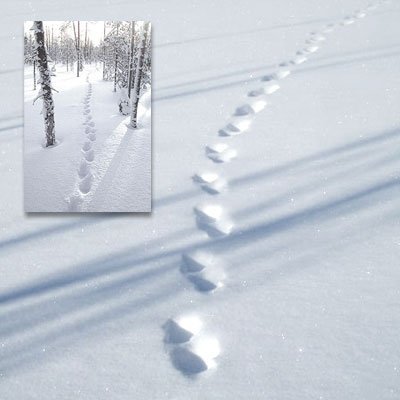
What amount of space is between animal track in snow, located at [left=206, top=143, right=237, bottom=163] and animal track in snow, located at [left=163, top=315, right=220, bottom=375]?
65 cm

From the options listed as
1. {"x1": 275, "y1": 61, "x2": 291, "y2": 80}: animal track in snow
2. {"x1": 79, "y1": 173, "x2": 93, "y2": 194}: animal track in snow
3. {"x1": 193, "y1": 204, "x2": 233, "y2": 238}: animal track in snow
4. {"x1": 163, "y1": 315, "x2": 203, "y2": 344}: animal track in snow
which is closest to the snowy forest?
{"x1": 79, "y1": 173, "x2": 93, "y2": 194}: animal track in snow

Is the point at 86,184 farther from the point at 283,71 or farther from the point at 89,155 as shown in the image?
the point at 283,71

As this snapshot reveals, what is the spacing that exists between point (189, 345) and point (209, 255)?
27 cm

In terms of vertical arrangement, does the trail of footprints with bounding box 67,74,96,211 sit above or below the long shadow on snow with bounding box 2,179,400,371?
above

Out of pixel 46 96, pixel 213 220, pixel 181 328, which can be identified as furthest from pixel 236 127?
pixel 181 328

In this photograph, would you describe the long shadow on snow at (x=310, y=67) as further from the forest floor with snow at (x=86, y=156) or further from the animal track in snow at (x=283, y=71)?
the forest floor with snow at (x=86, y=156)

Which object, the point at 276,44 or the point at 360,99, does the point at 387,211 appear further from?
the point at 276,44

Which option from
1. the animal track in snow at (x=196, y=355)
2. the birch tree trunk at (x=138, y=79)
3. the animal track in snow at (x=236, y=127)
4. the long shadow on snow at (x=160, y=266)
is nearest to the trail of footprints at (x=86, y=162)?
the birch tree trunk at (x=138, y=79)

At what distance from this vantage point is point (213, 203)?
1401mm

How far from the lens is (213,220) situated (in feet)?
4.40

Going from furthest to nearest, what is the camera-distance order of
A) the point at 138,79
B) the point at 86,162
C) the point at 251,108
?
the point at 251,108
the point at 138,79
the point at 86,162

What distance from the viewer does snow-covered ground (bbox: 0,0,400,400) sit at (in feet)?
3.08

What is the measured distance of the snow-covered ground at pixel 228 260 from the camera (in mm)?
939

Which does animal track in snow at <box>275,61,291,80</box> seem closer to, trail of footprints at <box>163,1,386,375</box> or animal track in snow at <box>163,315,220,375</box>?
trail of footprints at <box>163,1,386,375</box>
